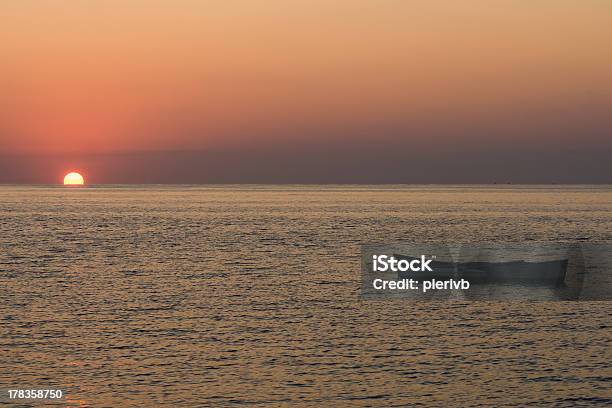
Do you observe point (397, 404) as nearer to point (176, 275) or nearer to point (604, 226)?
point (176, 275)

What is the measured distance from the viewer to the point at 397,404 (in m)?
34.6

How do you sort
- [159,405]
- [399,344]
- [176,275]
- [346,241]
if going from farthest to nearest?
[346,241]
[176,275]
[399,344]
[159,405]

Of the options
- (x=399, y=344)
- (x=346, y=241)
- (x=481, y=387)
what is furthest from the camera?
(x=346, y=241)

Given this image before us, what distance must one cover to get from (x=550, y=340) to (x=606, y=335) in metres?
3.80

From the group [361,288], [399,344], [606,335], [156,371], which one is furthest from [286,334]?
[361,288]

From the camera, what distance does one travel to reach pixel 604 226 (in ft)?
584

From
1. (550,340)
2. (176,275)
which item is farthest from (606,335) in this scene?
(176,275)

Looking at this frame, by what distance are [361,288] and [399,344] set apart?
25.8m

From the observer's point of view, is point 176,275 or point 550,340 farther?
point 176,275

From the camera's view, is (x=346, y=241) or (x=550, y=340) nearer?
(x=550, y=340)

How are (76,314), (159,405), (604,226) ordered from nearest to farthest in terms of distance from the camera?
(159,405)
(76,314)
(604,226)

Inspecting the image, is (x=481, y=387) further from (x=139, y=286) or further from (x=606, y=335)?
(x=139, y=286)

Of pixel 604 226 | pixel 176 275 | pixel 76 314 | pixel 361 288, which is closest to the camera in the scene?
pixel 76 314

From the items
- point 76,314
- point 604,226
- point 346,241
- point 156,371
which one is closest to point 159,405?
point 156,371
